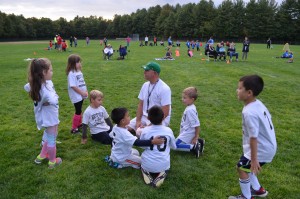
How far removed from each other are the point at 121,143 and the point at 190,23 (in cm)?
8846

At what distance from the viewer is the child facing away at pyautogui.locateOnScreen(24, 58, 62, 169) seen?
432 cm

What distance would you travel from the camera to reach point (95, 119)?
18.8 feet

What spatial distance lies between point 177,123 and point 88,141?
99.0 inches

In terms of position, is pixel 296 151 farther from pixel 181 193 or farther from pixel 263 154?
pixel 181 193

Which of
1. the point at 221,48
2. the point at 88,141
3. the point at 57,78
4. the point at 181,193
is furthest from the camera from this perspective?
the point at 221,48

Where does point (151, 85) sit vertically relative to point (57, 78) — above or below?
above

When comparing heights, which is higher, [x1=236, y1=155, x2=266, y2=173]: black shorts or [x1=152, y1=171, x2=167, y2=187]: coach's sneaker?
[x1=236, y1=155, x2=266, y2=173]: black shorts

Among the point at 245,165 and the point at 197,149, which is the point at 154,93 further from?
the point at 245,165

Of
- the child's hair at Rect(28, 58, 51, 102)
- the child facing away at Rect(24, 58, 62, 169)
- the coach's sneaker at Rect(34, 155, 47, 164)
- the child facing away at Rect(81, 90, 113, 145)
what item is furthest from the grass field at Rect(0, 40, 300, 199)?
the child's hair at Rect(28, 58, 51, 102)

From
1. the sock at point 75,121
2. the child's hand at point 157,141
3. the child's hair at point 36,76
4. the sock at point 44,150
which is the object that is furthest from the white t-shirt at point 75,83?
the child's hand at point 157,141

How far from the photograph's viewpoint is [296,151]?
5.44 m

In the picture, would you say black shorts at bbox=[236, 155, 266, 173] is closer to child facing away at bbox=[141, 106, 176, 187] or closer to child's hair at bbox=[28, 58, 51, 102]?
child facing away at bbox=[141, 106, 176, 187]

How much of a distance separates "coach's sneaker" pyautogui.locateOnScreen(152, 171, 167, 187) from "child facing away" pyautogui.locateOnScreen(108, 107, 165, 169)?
509mm

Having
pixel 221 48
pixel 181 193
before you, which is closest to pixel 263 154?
pixel 181 193
